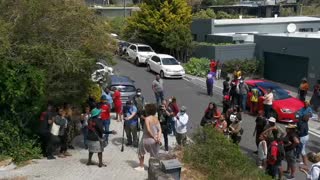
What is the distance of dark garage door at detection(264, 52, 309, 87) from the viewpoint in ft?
89.0

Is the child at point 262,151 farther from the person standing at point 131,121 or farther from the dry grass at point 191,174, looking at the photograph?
the person standing at point 131,121

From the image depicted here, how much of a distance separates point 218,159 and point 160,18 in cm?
2911

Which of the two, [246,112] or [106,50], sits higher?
[106,50]

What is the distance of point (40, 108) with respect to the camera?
12688 mm

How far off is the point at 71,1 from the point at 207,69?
1848 centimetres

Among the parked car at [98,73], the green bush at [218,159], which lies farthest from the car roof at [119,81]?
the green bush at [218,159]

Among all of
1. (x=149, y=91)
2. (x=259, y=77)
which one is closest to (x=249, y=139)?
(x=149, y=91)

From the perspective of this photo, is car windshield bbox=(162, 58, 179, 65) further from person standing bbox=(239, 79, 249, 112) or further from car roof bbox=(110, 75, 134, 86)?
person standing bbox=(239, 79, 249, 112)

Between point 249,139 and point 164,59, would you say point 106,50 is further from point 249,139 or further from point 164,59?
point 164,59

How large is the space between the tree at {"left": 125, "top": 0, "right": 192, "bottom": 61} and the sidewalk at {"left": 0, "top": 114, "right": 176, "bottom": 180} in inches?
1009

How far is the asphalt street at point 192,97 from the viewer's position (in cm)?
1592

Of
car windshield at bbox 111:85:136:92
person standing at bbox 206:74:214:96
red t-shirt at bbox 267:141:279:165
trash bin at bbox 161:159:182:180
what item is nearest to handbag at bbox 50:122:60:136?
trash bin at bbox 161:159:182:180

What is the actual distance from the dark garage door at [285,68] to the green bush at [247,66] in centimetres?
63

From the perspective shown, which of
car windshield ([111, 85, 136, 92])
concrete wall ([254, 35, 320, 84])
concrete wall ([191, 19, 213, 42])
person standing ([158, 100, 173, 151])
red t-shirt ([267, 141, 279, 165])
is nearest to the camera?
red t-shirt ([267, 141, 279, 165])
